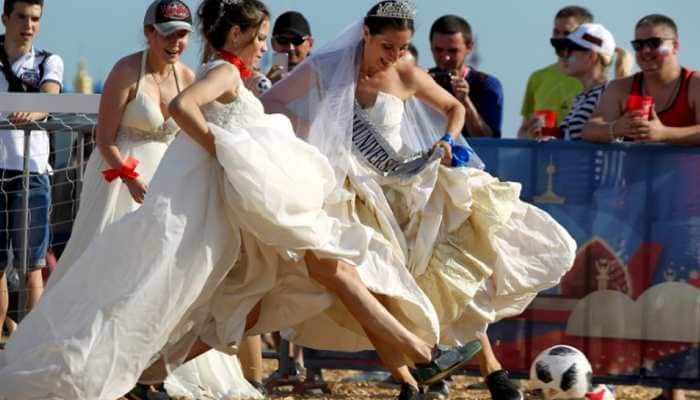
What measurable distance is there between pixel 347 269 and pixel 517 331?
215cm

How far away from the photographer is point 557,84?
1141 cm

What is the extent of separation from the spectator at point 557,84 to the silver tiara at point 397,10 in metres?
2.92

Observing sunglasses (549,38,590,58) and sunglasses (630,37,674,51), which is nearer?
sunglasses (630,37,674,51)

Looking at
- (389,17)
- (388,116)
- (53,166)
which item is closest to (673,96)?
(388,116)

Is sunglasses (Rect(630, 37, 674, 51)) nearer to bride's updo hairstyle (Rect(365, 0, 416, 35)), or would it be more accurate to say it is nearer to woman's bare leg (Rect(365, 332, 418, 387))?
bride's updo hairstyle (Rect(365, 0, 416, 35))

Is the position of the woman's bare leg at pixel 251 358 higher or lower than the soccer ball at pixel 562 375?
lower

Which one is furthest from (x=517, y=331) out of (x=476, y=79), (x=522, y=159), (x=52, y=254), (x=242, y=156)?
(x=52, y=254)

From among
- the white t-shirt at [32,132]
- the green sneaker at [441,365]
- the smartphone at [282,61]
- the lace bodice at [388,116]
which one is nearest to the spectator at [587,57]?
the smartphone at [282,61]

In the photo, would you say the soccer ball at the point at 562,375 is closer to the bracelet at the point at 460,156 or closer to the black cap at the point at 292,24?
the bracelet at the point at 460,156

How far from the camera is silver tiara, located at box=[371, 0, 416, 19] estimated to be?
329 inches

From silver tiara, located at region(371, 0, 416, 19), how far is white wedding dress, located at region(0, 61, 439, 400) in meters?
0.81

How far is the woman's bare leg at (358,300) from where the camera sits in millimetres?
7883

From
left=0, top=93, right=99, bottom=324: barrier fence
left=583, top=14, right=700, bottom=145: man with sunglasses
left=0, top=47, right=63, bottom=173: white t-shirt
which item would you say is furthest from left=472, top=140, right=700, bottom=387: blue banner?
left=0, top=47, right=63, bottom=173: white t-shirt

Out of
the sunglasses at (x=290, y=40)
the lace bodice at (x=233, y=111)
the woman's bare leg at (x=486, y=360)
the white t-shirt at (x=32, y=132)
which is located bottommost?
the woman's bare leg at (x=486, y=360)
